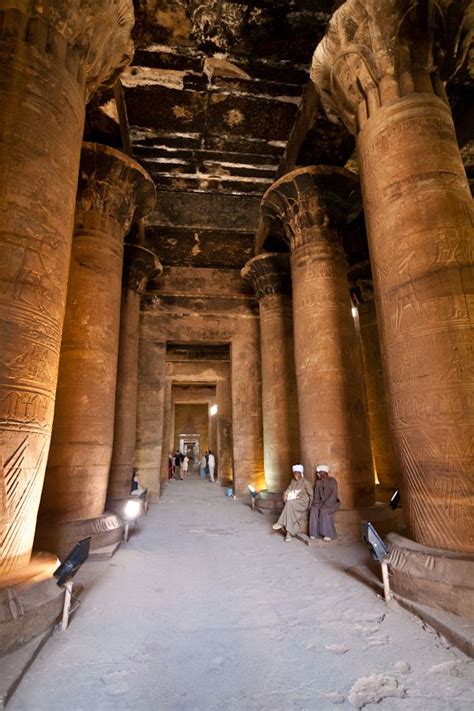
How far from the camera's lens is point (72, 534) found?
4.70 metres

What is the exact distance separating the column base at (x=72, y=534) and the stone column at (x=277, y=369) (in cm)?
467

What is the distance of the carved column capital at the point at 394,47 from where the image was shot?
4.14 metres

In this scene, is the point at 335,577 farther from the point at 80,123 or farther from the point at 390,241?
the point at 80,123

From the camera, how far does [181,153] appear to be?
8867 mm

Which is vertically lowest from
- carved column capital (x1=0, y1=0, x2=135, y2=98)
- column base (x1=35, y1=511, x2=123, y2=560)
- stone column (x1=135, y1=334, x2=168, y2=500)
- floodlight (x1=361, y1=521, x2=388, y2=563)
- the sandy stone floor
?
the sandy stone floor

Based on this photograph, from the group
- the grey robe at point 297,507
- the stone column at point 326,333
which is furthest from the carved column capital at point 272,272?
the grey robe at point 297,507

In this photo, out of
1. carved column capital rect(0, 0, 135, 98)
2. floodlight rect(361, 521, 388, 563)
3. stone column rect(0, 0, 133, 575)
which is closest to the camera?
stone column rect(0, 0, 133, 575)

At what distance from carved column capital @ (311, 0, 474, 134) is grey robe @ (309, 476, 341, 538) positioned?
191 inches

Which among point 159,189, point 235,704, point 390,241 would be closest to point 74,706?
point 235,704

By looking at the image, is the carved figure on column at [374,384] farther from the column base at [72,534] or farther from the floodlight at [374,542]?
the column base at [72,534]

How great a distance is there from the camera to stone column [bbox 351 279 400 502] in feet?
29.6

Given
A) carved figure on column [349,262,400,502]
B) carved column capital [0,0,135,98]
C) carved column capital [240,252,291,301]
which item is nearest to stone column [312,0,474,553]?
carved column capital [0,0,135,98]

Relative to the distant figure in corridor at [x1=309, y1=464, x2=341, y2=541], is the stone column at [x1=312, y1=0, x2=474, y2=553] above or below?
above

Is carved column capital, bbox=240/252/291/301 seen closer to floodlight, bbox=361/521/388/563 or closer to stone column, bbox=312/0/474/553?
stone column, bbox=312/0/474/553
